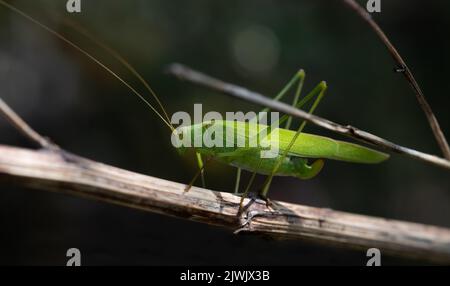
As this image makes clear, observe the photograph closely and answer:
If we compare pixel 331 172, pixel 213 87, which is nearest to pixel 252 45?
pixel 331 172

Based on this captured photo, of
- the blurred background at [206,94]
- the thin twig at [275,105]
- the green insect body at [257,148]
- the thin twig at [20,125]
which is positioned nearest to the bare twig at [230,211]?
the thin twig at [20,125]

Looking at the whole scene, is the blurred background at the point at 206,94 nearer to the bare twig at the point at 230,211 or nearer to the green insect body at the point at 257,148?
the green insect body at the point at 257,148

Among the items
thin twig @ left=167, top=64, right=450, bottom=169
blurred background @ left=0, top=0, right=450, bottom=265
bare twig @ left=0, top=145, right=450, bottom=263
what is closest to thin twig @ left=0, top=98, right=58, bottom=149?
bare twig @ left=0, top=145, right=450, bottom=263

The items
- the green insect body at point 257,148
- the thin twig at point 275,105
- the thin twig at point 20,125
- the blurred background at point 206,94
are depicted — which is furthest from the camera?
the blurred background at point 206,94

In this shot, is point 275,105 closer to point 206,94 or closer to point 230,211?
point 230,211

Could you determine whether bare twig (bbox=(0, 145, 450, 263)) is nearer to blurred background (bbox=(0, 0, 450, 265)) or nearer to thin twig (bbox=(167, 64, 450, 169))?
thin twig (bbox=(167, 64, 450, 169))

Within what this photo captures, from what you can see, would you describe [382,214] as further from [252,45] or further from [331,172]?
[252,45]

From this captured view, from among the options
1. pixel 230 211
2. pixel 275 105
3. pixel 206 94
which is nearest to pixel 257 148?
pixel 230 211
